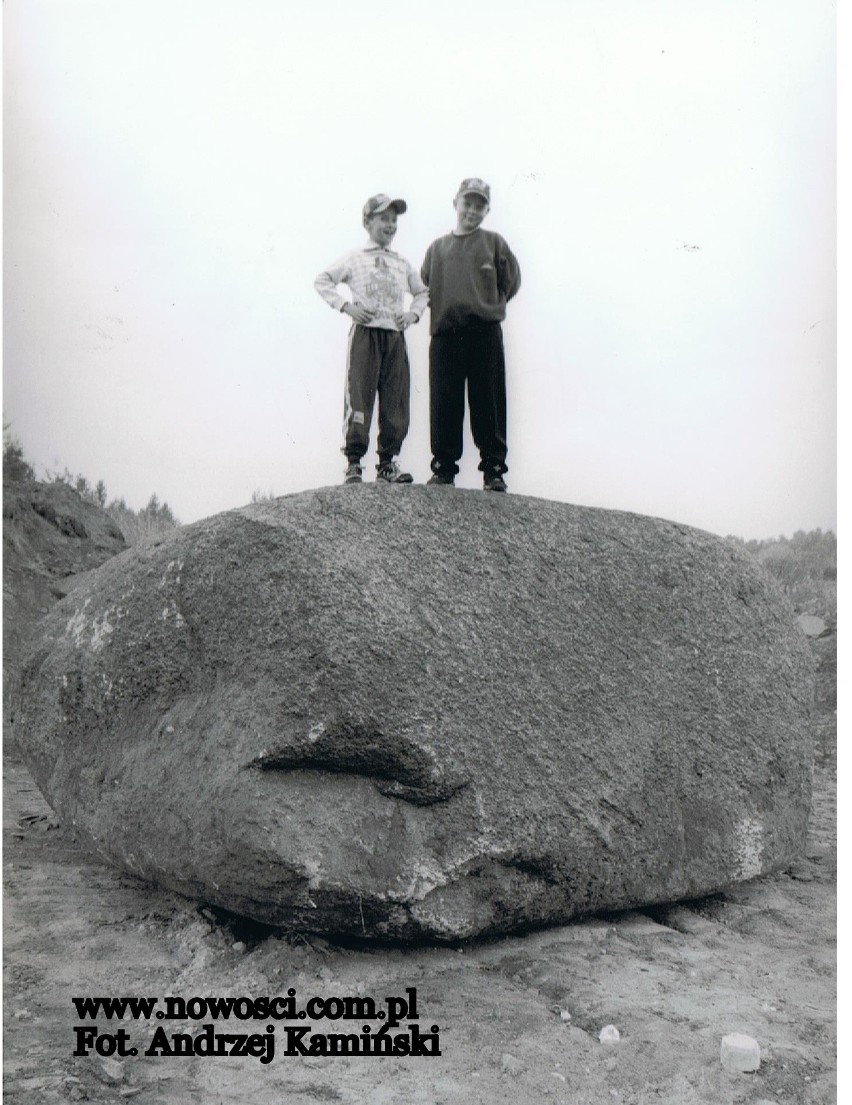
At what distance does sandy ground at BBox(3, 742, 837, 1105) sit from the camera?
102 inches

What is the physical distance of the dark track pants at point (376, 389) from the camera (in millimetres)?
4117

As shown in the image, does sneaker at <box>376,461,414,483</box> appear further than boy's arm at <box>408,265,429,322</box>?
No

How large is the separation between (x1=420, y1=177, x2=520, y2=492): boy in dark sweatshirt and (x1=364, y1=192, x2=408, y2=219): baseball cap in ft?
0.85

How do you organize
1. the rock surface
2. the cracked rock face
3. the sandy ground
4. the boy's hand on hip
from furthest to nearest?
the rock surface
the boy's hand on hip
the cracked rock face
the sandy ground

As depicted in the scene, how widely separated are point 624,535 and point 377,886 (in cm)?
165

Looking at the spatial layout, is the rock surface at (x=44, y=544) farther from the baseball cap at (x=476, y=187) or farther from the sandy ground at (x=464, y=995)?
Result: the baseball cap at (x=476, y=187)

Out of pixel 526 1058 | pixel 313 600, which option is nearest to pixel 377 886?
pixel 526 1058

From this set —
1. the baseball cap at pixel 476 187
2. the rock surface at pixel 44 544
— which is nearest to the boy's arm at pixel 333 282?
the baseball cap at pixel 476 187

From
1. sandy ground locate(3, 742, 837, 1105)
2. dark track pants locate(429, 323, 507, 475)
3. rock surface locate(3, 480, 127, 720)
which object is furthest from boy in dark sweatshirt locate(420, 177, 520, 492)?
rock surface locate(3, 480, 127, 720)

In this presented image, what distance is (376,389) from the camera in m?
4.22

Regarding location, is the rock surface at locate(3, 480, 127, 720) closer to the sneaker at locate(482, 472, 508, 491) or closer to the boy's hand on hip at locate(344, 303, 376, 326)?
the boy's hand on hip at locate(344, 303, 376, 326)

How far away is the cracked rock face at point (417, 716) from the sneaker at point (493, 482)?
0.09 metres

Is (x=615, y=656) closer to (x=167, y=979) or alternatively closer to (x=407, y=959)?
(x=407, y=959)

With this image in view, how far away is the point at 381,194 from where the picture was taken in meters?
4.18
